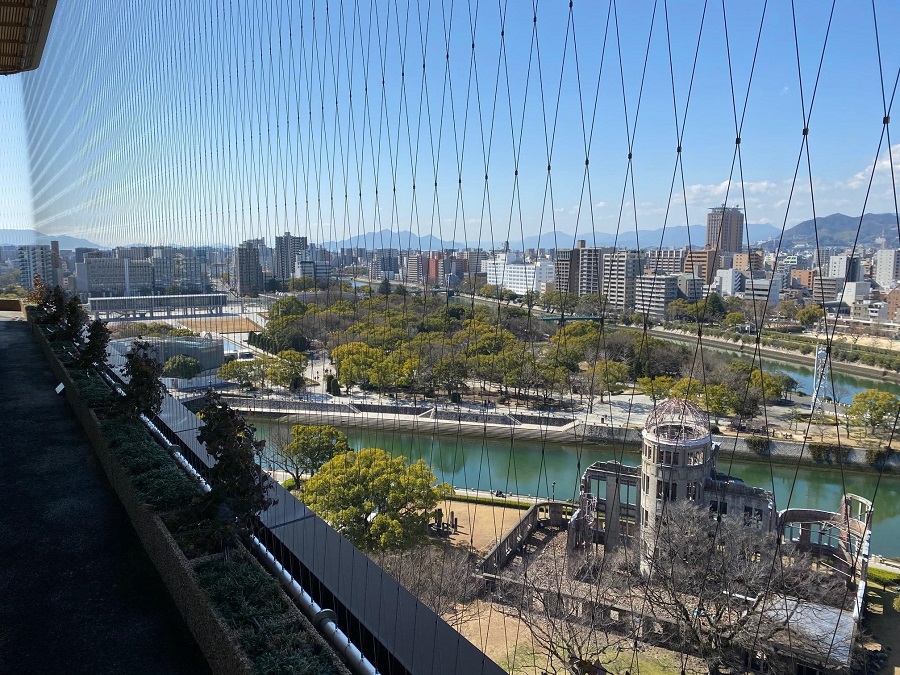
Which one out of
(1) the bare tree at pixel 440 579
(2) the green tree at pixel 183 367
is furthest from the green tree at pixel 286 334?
(1) the bare tree at pixel 440 579

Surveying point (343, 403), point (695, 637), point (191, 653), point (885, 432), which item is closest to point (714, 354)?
point (885, 432)

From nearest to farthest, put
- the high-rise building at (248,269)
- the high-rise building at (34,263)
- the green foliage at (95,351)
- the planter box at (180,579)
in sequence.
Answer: the planter box at (180,579)
the green foliage at (95,351)
the high-rise building at (248,269)
the high-rise building at (34,263)

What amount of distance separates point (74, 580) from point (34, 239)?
21601mm

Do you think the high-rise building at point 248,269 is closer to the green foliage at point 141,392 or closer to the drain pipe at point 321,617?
the green foliage at point 141,392

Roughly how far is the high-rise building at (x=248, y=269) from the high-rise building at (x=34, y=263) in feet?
24.8

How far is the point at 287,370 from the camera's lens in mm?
15586

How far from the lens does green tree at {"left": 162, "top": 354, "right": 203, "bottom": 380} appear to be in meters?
10.8

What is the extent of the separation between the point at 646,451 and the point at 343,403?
30.7 ft

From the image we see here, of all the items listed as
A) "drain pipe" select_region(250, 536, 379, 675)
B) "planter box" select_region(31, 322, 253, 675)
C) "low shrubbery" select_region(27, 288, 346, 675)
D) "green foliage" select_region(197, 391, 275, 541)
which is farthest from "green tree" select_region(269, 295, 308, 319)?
"drain pipe" select_region(250, 536, 379, 675)

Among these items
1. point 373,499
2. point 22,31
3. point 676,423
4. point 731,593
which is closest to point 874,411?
point 676,423

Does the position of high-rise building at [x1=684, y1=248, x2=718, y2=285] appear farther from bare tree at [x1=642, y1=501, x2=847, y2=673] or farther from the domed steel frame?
bare tree at [x1=642, y1=501, x2=847, y2=673]

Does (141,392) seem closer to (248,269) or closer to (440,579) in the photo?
(440,579)

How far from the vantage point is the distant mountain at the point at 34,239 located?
13059 mm

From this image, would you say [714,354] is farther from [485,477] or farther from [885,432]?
[485,477]
